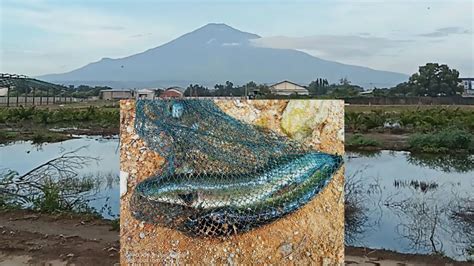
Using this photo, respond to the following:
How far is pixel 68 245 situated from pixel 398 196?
749 centimetres

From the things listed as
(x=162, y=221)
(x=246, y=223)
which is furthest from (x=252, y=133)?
(x=162, y=221)

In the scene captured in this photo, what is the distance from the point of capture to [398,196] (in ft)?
40.8

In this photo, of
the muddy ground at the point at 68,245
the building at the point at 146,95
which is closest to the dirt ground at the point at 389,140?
the muddy ground at the point at 68,245

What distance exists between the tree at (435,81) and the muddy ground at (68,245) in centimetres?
4410

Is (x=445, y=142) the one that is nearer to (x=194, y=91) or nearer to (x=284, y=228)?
(x=194, y=91)

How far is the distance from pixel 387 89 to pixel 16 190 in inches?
1782

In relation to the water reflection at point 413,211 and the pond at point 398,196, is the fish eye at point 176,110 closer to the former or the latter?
the pond at point 398,196

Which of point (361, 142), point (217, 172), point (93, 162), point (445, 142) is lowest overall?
point (93, 162)

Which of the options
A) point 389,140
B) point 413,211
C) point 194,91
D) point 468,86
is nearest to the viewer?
point 194,91

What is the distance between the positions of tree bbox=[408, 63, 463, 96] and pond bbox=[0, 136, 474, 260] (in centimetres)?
3013

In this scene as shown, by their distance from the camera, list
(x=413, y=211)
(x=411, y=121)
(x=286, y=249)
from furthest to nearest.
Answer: (x=411, y=121)
(x=413, y=211)
(x=286, y=249)

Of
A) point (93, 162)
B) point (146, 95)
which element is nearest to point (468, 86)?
point (93, 162)

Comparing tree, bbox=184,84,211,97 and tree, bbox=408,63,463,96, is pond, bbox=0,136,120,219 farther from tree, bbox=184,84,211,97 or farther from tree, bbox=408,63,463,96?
tree, bbox=408,63,463,96

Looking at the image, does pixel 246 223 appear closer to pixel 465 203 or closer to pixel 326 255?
pixel 326 255
